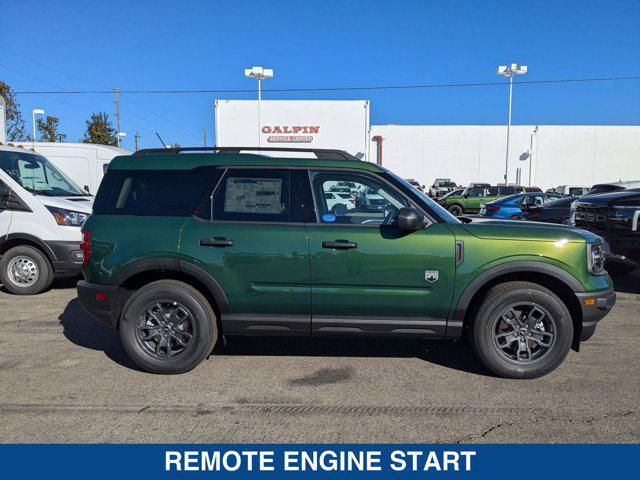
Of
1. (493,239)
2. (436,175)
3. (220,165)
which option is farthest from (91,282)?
(436,175)

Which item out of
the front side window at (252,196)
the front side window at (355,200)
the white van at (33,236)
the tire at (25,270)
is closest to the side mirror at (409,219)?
the front side window at (355,200)

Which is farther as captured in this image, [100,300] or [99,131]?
[99,131]

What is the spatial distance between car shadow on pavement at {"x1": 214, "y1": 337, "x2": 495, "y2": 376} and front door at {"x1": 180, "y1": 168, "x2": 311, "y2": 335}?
2.33 feet

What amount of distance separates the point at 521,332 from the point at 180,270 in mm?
2954

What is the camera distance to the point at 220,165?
4184mm

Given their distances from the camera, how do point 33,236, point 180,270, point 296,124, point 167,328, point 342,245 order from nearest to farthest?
point 342,245 < point 180,270 < point 167,328 < point 33,236 < point 296,124

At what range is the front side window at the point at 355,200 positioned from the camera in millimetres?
4055

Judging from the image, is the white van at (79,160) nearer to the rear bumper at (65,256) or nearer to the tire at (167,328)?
the rear bumper at (65,256)

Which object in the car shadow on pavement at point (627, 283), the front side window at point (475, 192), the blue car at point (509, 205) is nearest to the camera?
the car shadow on pavement at point (627, 283)

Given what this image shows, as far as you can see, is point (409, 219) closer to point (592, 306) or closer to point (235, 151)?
point (592, 306)

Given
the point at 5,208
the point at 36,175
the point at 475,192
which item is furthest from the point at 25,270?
the point at 475,192

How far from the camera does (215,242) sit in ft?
13.1

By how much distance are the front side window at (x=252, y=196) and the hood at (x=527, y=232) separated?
1.60 meters

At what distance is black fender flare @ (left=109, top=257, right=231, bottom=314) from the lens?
158 inches
